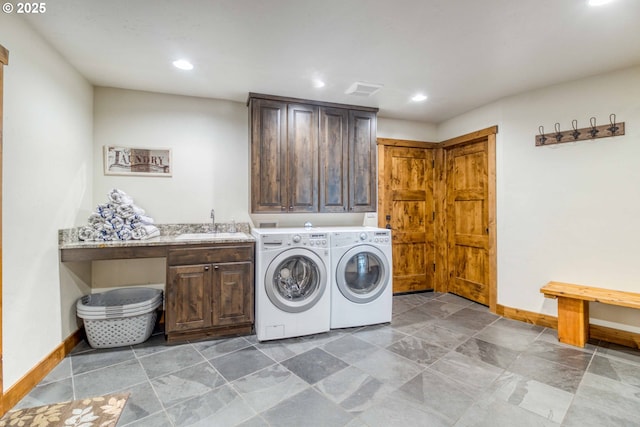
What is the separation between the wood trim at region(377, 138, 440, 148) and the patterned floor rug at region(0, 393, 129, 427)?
3701 millimetres

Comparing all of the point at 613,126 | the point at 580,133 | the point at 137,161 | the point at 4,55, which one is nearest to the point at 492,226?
the point at 580,133

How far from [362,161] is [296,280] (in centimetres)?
160

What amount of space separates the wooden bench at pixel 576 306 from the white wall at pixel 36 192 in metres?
4.11

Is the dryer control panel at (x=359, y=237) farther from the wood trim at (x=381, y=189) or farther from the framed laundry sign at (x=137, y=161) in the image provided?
the framed laundry sign at (x=137, y=161)

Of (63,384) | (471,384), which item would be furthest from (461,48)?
(63,384)

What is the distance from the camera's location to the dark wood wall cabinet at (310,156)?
3.16 m

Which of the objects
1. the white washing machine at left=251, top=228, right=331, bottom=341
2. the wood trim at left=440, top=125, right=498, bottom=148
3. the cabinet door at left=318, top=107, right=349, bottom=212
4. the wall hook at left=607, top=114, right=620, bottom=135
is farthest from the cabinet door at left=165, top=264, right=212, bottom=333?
the wall hook at left=607, top=114, right=620, bottom=135

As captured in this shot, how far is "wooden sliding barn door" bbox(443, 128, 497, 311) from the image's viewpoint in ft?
11.6

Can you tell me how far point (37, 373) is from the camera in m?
2.05

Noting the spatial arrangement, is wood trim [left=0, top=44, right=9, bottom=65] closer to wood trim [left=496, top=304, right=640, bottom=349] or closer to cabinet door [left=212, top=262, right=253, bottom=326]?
cabinet door [left=212, top=262, right=253, bottom=326]

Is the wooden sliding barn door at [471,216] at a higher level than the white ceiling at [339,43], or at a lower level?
lower

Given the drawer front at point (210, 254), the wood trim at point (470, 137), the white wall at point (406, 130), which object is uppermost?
the white wall at point (406, 130)

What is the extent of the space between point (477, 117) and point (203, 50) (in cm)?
317

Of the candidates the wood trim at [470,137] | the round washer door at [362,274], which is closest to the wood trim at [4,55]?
the round washer door at [362,274]
